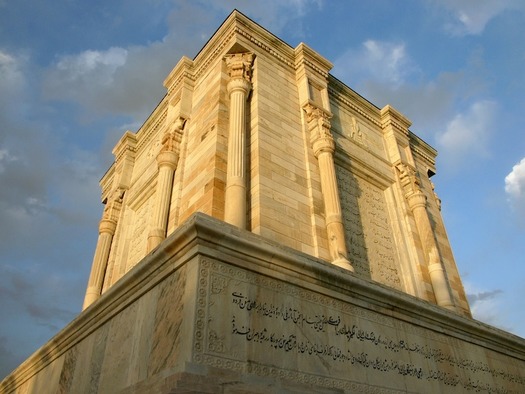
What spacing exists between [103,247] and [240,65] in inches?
311

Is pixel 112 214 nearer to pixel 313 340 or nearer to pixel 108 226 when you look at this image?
pixel 108 226

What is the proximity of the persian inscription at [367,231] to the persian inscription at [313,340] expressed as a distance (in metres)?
3.78

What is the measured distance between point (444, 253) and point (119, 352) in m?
11.5

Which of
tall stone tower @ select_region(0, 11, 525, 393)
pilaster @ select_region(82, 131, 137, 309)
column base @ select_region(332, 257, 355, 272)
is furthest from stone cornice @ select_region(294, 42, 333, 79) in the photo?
pilaster @ select_region(82, 131, 137, 309)

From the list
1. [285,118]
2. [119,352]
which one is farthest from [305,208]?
[119,352]

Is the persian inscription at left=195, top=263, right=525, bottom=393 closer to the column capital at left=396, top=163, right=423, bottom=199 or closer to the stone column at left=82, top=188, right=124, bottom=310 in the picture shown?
the column capital at left=396, top=163, right=423, bottom=199

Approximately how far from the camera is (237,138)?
9797mm

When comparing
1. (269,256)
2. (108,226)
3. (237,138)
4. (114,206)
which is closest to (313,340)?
(269,256)

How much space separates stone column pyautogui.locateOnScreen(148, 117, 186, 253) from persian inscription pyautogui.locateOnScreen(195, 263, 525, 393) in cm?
543

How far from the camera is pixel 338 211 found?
10258 millimetres

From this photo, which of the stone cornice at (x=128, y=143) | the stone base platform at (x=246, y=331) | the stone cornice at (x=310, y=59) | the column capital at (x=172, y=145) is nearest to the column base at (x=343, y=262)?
the stone base platform at (x=246, y=331)

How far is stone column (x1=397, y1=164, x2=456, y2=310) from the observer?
12156 millimetres

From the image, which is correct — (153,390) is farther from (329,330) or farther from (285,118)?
(285,118)

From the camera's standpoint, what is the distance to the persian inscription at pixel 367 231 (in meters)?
11.4
